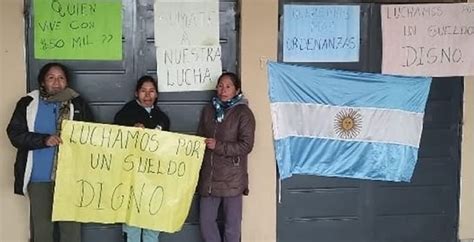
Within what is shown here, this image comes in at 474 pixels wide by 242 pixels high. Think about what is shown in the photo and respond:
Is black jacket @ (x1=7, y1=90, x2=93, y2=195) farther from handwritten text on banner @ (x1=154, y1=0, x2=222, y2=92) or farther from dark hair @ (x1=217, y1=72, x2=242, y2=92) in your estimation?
dark hair @ (x1=217, y1=72, x2=242, y2=92)

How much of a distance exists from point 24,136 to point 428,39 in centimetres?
320

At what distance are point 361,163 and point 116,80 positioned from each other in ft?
6.81

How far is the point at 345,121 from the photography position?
5.05 metres

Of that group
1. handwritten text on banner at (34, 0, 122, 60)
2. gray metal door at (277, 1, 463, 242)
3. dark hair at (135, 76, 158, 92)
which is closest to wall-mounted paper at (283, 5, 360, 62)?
gray metal door at (277, 1, 463, 242)

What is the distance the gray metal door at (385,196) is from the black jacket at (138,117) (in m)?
1.18

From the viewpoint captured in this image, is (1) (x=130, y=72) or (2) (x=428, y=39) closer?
(1) (x=130, y=72)

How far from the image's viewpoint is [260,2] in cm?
486

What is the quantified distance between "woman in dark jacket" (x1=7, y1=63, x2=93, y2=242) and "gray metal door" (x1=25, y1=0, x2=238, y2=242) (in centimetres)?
28

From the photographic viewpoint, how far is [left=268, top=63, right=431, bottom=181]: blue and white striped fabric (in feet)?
16.3

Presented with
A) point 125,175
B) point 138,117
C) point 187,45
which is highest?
point 187,45

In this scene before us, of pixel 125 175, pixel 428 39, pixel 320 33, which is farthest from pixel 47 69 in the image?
pixel 428 39

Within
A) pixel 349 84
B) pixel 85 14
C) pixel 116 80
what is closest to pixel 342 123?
pixel 349 84

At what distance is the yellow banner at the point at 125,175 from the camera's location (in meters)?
4.36

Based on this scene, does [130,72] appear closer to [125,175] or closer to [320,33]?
[125,175]
